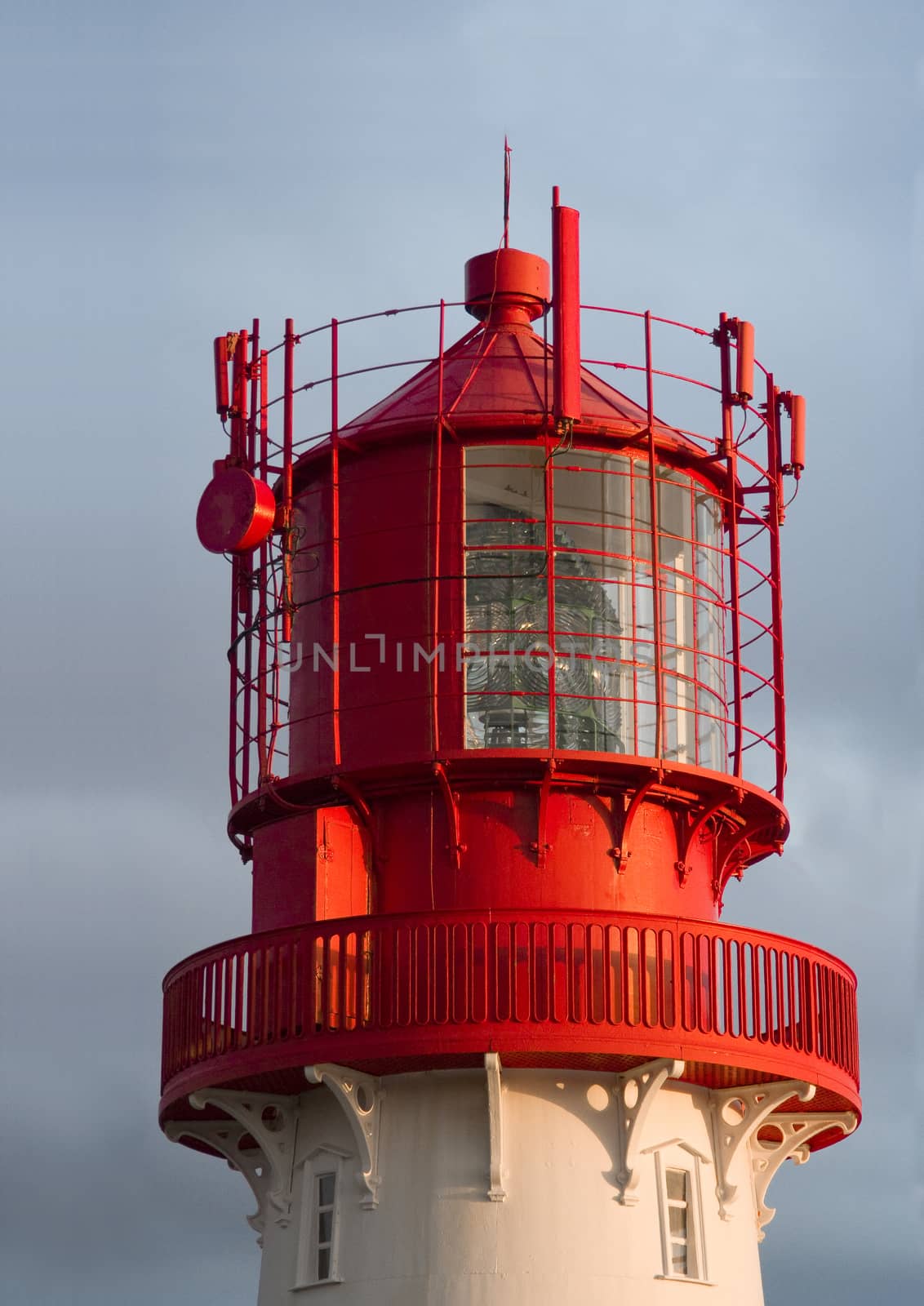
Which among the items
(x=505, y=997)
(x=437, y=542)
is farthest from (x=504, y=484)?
(x=505, y=997)

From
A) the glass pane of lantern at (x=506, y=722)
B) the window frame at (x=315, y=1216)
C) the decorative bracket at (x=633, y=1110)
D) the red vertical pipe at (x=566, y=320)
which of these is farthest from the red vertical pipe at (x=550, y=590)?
the window frame at (x=315, y=1216)

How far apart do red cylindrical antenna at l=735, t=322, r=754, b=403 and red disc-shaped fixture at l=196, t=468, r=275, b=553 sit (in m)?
4.69

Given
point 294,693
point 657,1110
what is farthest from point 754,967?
point 294,693

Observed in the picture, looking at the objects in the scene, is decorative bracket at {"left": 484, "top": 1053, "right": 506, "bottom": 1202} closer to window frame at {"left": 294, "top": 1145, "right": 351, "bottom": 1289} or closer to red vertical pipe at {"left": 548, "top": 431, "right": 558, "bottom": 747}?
window frame at {"left": 294, "top": 1145, "right": 351, "bottom": 1289}

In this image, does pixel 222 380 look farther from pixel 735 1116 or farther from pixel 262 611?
pixel 735 1116

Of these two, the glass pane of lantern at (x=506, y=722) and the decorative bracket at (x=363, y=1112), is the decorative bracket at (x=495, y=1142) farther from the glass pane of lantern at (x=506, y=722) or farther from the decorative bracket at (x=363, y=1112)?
the glass pane of lantern at (x=506, y=722)

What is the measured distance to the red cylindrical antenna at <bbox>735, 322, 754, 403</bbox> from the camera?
27.9 meters

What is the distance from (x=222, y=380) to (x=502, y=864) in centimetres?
568

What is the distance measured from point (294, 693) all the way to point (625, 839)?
11.7 ft

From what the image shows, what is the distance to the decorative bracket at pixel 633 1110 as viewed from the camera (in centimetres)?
2481

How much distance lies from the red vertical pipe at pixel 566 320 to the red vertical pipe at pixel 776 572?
3047 mm

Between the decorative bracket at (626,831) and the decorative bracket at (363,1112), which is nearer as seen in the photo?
the decorative bracket at (363,1112)

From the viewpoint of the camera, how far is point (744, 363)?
28.0 meters

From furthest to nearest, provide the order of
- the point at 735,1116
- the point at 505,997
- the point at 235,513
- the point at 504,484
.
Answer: the point at 504,484, the point at 235,513, the point at 735,1116, the point at 505,997
